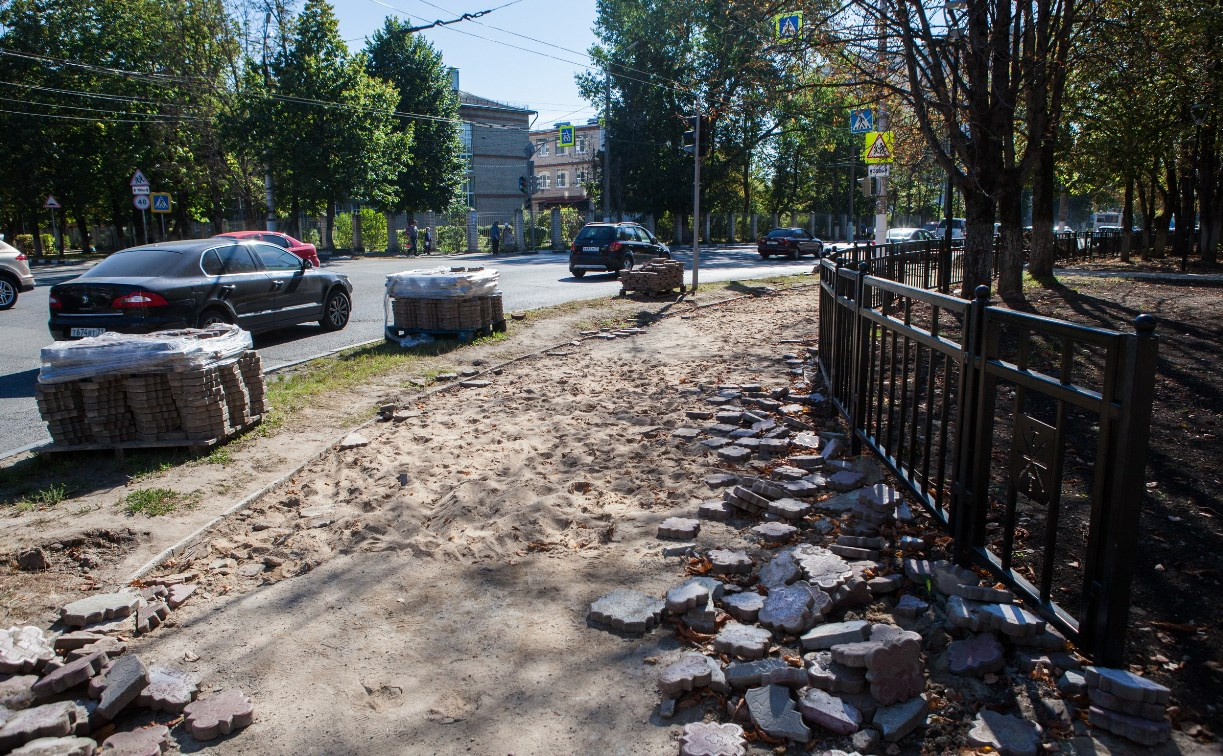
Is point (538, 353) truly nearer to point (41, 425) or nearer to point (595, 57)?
point (41, 425)

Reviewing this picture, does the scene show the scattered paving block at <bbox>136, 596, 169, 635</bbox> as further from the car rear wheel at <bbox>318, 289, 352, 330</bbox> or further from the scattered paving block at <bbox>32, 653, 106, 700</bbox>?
the car rear wheel at <bbox>318, 289, 352, 330</bbox>

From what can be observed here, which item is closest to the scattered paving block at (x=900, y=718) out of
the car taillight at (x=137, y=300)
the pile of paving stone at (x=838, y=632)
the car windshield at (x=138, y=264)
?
the pile of paving stone at (x=838, y=632)

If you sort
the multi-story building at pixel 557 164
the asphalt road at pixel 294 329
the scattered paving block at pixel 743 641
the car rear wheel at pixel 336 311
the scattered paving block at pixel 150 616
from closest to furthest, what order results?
the scattered paving block at pixel 743 641 → the scattered paving block at pixel 150 616 → the asphalt road at pixel 294 329 → the car rear wheel at pixel 336 311 → the multi-story building at pixel 557 164

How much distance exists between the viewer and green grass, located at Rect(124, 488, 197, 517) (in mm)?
5250

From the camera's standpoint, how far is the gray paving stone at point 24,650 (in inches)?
131

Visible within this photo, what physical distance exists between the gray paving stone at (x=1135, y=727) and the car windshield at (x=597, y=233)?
813 inches

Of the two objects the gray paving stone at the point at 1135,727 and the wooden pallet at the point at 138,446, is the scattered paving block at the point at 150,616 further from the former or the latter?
the gray paving stone at the point at 1135,727

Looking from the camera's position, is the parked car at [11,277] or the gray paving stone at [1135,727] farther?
the parked car at [11,277]

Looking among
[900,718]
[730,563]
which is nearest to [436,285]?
[730,563]

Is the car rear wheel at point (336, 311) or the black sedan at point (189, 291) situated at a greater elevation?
the black sedan at point (189, 291)

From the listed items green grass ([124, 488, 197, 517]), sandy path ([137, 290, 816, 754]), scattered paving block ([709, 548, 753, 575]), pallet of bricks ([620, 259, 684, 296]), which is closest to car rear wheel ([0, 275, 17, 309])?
pallet of bricks ([620, 259, 684, 296])

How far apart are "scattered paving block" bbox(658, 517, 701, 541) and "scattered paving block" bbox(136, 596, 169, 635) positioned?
254 cm

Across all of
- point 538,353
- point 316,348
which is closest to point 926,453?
point 538,353

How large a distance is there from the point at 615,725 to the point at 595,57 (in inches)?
2151
